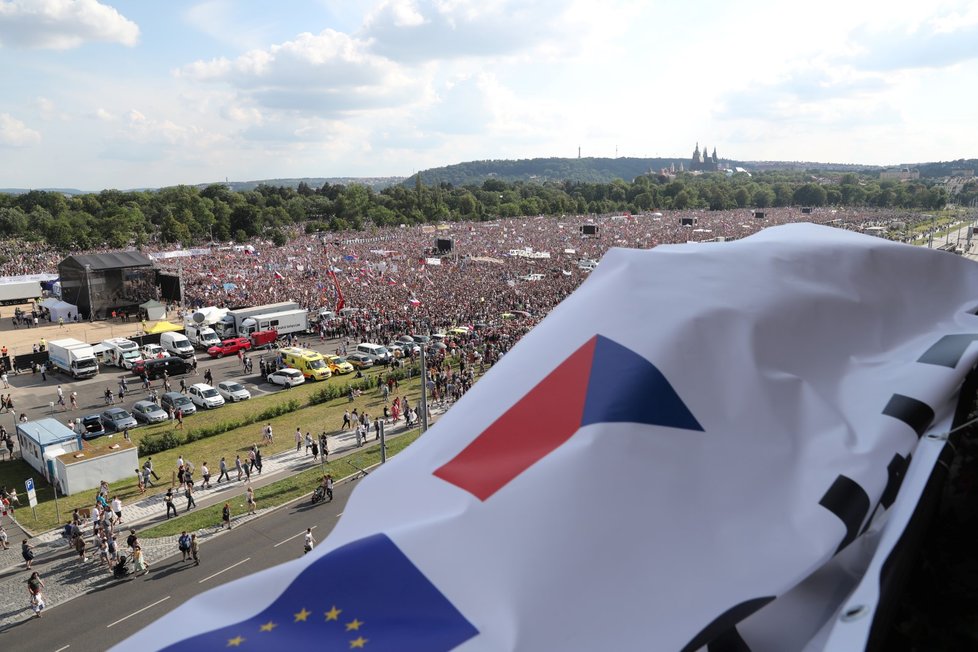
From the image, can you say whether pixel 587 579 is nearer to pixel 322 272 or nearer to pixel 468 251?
pixel 322 272

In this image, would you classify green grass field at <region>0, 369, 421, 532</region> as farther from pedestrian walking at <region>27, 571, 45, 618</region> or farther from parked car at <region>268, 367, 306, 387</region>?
pedestrian walking at <region>27, 571, 45, 618</region>

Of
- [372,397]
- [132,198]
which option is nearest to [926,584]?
[372,397]

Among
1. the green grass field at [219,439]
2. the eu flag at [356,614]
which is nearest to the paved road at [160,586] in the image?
the green grass field at [219,439]

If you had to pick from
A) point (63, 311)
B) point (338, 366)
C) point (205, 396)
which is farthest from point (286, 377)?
point (63, 311)

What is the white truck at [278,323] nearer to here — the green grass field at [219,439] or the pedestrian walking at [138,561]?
the green grass field at [219,439]

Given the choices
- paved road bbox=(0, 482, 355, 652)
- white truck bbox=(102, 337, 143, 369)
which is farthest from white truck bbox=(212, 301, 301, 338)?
paved road bbox=(0, 482, 355, 652)
